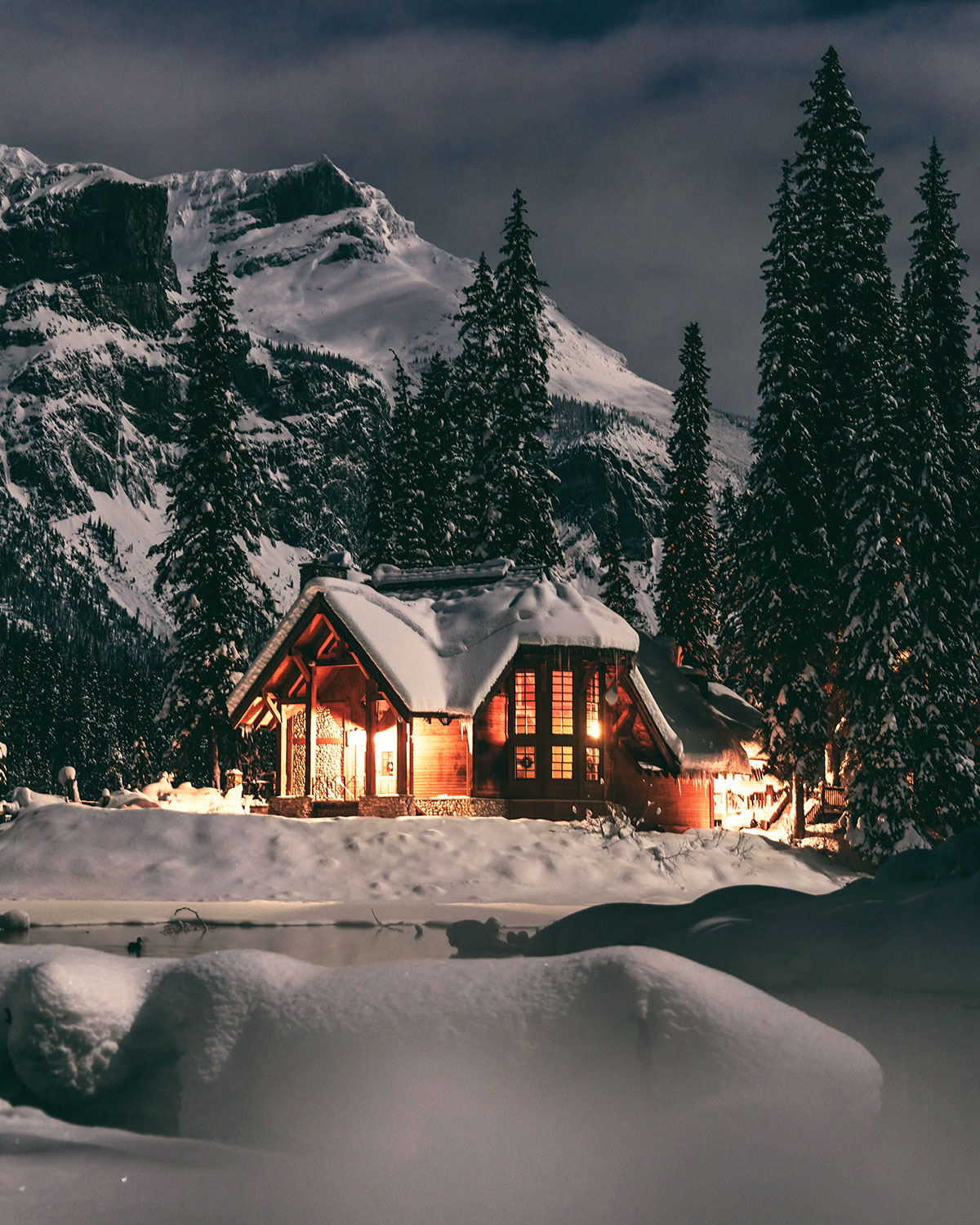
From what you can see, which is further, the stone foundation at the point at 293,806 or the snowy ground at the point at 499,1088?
the stone foundation at the point at 293,806

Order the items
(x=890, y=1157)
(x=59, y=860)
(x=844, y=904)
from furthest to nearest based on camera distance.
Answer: (x=59, y=860) < (x=844, y=904) < (x=890, y=1157)

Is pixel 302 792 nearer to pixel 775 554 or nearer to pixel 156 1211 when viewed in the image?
pixel 775 554

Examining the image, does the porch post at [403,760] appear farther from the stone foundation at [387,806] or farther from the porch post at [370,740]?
the porch post at [370,740]

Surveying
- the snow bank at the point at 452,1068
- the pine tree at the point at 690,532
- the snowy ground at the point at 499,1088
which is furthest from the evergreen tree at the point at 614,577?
the snow bank at the point at 452,1068

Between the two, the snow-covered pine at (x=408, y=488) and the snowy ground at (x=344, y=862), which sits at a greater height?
the snow-covered pine at (x=408, y=488)

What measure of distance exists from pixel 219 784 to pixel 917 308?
21.9m

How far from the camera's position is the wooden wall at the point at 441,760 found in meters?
27.3

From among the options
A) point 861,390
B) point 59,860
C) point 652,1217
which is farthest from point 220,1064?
point 861,390

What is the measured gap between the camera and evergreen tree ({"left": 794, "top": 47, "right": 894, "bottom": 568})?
30.2 m

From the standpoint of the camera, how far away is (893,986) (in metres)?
7.29

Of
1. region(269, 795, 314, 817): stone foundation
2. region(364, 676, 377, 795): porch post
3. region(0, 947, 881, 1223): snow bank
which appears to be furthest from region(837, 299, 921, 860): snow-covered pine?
region(0, 947, 881, 1223): snow bank

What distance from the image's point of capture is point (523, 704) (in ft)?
91.2

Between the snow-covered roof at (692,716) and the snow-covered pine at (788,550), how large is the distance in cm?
121

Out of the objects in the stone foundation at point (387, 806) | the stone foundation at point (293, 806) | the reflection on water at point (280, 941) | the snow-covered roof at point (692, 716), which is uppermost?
the snow-covered roof at point (692, 716)
